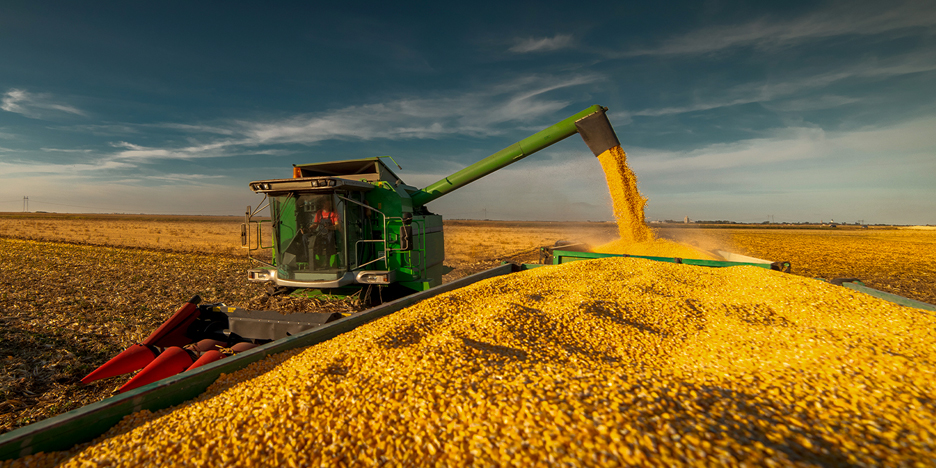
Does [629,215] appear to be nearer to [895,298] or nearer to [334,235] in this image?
[895,298]

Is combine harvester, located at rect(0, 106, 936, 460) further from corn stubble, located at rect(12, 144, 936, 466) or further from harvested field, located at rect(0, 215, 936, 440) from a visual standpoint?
harvested field, located at rect(0, 215, 936, 440)

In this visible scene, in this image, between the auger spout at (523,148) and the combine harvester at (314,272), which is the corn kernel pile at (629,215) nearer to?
the combine harvester at (314,272)

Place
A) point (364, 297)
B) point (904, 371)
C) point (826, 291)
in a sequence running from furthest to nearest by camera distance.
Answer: point (364, 297), point (826, 291), point (904, 371)

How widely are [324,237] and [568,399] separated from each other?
430 centimetres

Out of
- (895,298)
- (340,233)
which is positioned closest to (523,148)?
(340,233)

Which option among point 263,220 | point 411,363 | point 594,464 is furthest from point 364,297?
point 594,464

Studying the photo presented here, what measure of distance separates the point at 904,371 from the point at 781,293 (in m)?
2.20

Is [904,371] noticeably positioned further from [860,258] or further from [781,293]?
[860,258]

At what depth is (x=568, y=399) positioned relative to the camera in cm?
204

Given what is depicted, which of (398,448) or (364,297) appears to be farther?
(364,297)

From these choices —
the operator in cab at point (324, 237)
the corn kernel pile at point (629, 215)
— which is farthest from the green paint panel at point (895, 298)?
the operator in cab at point (324, 237)

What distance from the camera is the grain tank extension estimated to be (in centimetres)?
523

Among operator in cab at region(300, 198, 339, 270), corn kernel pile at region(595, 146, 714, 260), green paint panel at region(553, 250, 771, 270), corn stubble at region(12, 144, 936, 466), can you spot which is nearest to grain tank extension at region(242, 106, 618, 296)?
operator in cab at region(300, 198, 339, 270)

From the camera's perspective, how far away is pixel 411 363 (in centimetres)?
260
